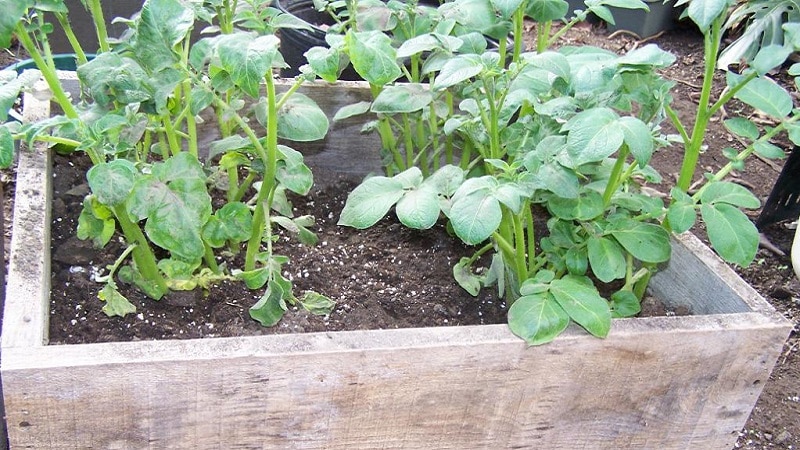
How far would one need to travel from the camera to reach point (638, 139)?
978 millimetres

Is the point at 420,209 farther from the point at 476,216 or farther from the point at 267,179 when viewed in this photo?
the point at 267,179

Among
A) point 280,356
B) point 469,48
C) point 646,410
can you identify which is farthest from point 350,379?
point 469,48

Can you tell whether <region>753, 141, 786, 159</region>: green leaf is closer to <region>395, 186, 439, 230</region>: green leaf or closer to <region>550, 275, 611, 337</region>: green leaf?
<region>550, 275, 611, 337</region>: green leaf

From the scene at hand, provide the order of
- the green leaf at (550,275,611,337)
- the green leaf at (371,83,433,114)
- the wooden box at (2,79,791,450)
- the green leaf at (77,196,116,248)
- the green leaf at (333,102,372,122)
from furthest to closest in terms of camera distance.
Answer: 1. the green leaf at (333,102,372,122)
2. the green leaf at (371,83,433,114)
3. the green leaf at (77,196,116,248)
4. the green leaf at (550,275,611,337)
5. the wooden box at (2,79,791,450)

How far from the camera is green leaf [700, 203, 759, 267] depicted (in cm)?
106

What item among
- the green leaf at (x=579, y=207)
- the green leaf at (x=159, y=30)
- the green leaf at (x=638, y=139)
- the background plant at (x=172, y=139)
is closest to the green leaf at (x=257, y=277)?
the background plant at (x=172, y=139)

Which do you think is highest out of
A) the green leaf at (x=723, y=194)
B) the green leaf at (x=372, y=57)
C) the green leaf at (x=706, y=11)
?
the green leaf at (x=706, y=11)

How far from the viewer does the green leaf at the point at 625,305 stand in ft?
3.94

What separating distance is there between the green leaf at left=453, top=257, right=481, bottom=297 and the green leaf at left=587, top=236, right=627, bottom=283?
23 centimetres

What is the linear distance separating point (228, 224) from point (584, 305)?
54 centimetres

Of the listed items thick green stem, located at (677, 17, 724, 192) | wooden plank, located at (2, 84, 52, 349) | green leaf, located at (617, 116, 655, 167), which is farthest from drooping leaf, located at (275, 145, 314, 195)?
thick green stem, located at (677, 17, 724, 192)

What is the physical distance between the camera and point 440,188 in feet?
3.78

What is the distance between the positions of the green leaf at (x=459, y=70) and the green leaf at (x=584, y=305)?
32 cm

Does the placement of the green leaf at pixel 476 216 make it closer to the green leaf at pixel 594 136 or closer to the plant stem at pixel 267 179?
the green leaf at pixel 594 136
